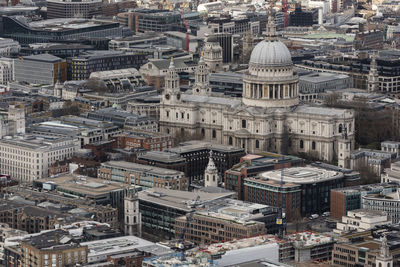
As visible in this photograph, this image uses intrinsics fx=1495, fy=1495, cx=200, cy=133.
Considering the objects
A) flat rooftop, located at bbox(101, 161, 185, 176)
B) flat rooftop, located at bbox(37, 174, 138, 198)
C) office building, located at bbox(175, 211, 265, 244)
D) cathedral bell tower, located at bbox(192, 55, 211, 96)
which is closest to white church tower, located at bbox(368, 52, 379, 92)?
cathedral bell tower, located at bbox(192, 55, 211, 96)

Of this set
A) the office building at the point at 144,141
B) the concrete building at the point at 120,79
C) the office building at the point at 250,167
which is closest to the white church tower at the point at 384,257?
the office building at the point at 250,167

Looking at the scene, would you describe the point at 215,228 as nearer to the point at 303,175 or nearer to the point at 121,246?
the point at 121,246

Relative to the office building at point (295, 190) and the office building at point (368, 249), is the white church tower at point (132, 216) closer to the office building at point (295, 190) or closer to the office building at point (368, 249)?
the office building at point (295, 190)

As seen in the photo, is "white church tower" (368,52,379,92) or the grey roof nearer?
the grey roof

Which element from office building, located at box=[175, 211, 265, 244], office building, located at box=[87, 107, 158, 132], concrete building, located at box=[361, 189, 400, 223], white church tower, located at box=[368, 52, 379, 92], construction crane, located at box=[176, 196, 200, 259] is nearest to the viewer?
construction crane, located at box=[176, 196, 200, 259]

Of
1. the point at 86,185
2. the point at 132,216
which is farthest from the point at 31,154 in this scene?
the point at 132,216

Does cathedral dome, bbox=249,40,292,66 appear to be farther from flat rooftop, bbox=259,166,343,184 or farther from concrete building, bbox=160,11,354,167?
flat rooftop, bbox=259,166,343,184
